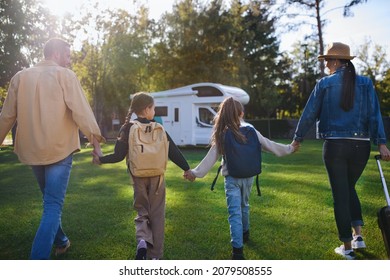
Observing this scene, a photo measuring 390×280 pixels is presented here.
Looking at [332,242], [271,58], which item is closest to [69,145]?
[332,242]

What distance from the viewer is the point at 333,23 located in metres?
3.46

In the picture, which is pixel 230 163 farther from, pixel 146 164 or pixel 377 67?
pixel 377 67

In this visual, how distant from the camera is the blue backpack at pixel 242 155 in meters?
3.04

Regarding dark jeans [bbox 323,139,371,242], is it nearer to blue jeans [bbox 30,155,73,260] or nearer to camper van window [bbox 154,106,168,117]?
blue jeans [bbox 30,155,73,260]

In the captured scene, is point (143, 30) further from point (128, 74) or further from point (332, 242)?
point (332, 242)

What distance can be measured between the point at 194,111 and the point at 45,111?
433 inches

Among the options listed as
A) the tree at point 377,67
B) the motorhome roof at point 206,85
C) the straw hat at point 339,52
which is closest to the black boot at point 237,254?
the straw hat at point 339,52

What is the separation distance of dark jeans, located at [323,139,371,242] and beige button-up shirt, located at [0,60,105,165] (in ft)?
5.88

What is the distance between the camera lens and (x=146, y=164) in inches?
111

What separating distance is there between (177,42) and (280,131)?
735cm

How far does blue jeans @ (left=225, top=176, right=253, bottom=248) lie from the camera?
2.98 metres

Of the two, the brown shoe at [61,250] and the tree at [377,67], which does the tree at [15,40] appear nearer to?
the brown shoe at [61,250]

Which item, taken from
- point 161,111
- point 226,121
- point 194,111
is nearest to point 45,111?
point 226,121
